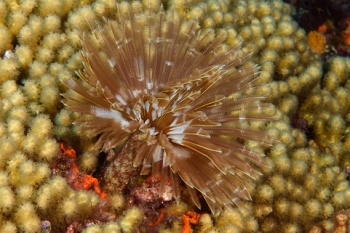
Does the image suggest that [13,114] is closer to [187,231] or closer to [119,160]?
[119,160]

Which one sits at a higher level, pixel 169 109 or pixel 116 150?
pixel 169 109

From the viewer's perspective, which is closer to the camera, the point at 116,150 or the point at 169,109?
the point at 169,109

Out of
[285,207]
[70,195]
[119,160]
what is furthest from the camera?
[285,207]

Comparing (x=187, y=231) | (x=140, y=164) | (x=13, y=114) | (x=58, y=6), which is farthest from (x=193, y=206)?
(x=58, y=6)
